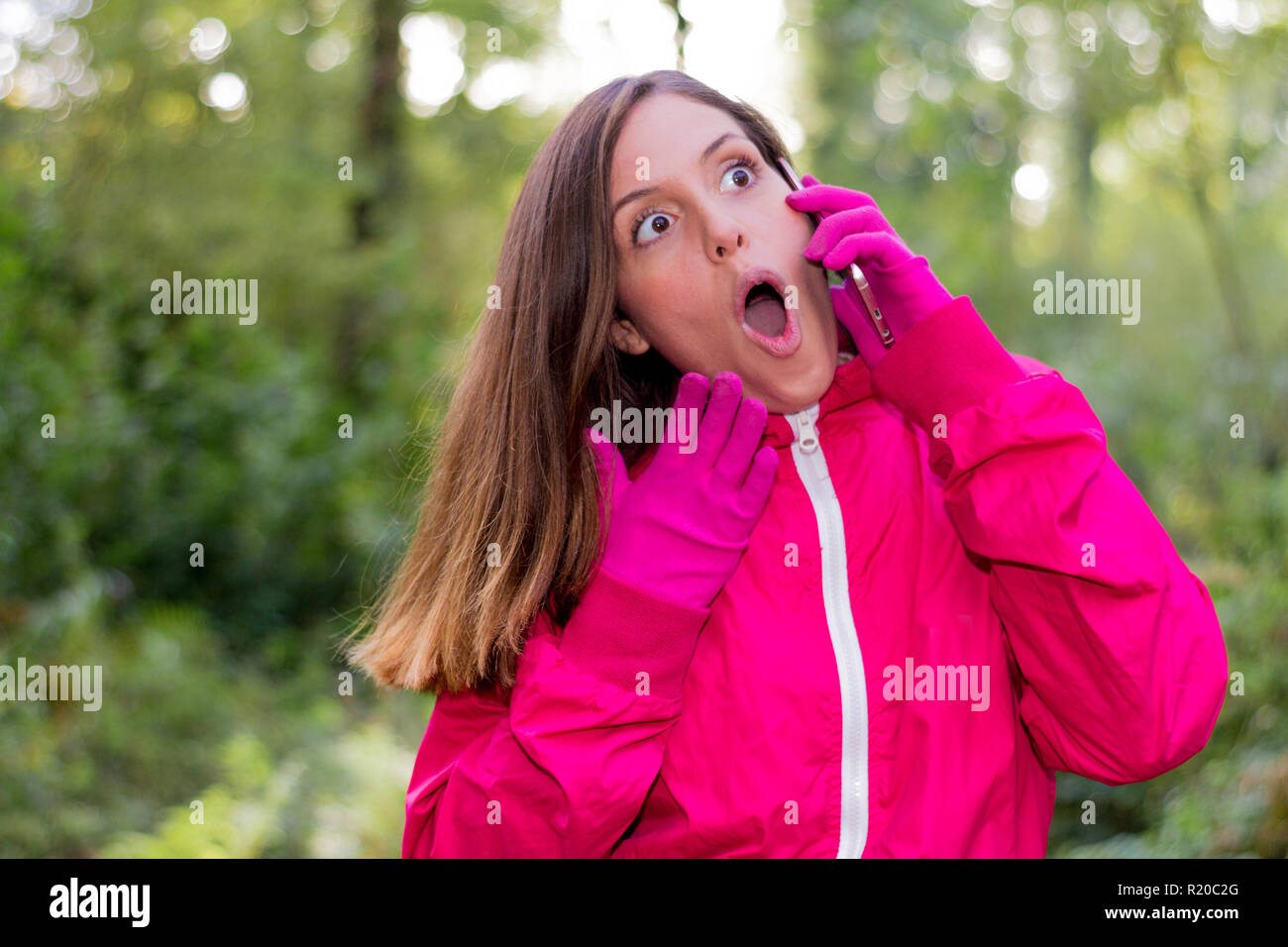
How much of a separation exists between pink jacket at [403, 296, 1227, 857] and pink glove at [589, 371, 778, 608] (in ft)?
0.15

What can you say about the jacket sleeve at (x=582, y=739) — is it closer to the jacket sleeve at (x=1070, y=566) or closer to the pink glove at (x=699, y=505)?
the pink glove at (x=699, y=505)

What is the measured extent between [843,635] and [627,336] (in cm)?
65

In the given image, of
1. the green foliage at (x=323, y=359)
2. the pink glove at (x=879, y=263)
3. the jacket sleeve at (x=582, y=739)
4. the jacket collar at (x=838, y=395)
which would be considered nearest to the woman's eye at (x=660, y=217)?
the pink glove at (x=879, y=263)

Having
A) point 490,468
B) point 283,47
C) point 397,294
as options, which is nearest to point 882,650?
point 490,468

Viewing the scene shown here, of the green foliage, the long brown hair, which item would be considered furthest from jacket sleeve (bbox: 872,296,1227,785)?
the green foliage

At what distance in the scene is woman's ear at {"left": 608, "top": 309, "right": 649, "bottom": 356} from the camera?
1842mm

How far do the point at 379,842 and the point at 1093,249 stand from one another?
10.00 meters

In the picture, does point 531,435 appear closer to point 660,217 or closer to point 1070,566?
point 660,217

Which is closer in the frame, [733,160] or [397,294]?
[733,160]

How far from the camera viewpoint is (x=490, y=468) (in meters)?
1.78

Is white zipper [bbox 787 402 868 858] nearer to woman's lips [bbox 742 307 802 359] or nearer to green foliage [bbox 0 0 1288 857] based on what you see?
woman's lips [bbox 742 307 802 359]

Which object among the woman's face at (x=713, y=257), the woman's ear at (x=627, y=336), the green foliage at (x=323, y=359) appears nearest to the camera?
the woman's face at (x=713, y=257)

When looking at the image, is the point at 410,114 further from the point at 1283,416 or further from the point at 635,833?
the point at 635,833

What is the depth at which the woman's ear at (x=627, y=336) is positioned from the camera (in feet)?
6.04
